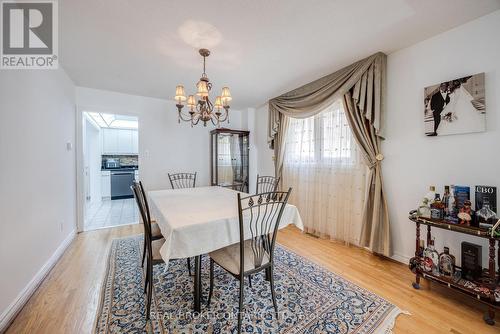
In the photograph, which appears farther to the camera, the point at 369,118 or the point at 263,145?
the point at 263,145

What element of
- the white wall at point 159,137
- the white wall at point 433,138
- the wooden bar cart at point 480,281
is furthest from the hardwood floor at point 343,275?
the white wall at point 159,137

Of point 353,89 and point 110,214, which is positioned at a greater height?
point 353,89

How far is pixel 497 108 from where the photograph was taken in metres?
1.69

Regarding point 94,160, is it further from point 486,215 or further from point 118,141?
point 486,215

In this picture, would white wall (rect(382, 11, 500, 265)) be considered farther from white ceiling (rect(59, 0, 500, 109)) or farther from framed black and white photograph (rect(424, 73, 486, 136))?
white ceiling (rect(59, 0, 500, 109))

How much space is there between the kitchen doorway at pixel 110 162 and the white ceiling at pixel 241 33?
2.97 meters

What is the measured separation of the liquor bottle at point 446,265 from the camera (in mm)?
1729

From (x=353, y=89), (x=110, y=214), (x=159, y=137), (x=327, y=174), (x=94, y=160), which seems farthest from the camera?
(x=94, y=160)

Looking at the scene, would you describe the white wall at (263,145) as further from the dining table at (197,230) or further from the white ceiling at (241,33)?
the dining table at (197,230)

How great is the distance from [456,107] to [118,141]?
7462 millimetres

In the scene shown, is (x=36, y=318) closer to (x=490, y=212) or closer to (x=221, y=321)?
(x=221, y=321)

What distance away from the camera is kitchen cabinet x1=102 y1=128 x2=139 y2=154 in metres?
6.07

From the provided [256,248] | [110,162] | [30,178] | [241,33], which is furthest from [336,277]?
[110,162]

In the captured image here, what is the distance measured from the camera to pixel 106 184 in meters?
5.97
